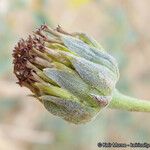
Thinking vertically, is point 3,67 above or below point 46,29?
above

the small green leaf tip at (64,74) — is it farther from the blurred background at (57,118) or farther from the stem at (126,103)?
the blurred background at (57,118)

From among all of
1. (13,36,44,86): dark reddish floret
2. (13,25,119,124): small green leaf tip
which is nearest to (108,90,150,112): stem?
(13,25,119,124): small green leaf tip

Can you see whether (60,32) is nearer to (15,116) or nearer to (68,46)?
(68,46)

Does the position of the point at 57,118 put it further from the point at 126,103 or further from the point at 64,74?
the point at 64,74

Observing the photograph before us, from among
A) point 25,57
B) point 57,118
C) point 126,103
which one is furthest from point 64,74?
point 57,118

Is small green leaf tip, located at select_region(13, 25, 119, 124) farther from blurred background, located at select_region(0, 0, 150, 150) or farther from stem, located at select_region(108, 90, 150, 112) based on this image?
blurred background, located at select_region(0, 0, 150, 150)

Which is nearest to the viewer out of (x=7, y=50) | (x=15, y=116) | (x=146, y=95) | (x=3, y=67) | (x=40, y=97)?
(x=40, y=97)

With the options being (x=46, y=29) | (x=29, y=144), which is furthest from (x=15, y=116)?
(x=46, y=29)
